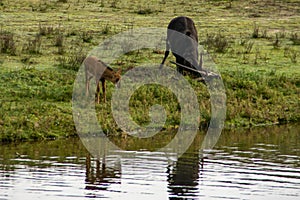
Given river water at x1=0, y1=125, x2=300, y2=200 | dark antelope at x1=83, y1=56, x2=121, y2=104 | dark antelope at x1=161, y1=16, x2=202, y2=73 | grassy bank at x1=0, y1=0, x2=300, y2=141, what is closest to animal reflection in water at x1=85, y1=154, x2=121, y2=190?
river water at x1=0, y1=125, x2=300, y2=200

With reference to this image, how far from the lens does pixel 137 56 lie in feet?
73.9

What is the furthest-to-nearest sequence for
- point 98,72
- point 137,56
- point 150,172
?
point 137,56
point 98,72
point 150,172

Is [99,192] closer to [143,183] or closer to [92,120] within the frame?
[143,183]

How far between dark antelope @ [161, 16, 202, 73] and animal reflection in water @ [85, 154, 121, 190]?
24.7 feet

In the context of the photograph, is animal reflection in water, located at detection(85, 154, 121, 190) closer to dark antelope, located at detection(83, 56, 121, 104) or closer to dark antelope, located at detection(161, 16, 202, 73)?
dark antelope, located at detection(83, 56, 121, 104)

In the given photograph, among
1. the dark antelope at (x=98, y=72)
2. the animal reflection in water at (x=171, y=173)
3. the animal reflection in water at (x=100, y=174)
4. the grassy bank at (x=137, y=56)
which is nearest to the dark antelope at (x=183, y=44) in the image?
the grassy bank at (x=137, y=56)

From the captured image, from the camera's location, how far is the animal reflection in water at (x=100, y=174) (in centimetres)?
1173

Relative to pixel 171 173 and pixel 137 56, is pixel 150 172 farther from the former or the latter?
pixel 137 56

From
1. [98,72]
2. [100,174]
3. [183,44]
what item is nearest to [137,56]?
[183,44]

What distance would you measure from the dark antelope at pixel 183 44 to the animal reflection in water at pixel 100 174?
754cm

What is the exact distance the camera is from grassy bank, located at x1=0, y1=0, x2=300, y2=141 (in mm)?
16797

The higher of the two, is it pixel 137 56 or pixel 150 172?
pixel 137 56

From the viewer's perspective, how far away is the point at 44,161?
13.2 meters

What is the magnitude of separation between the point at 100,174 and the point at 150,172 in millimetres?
782
